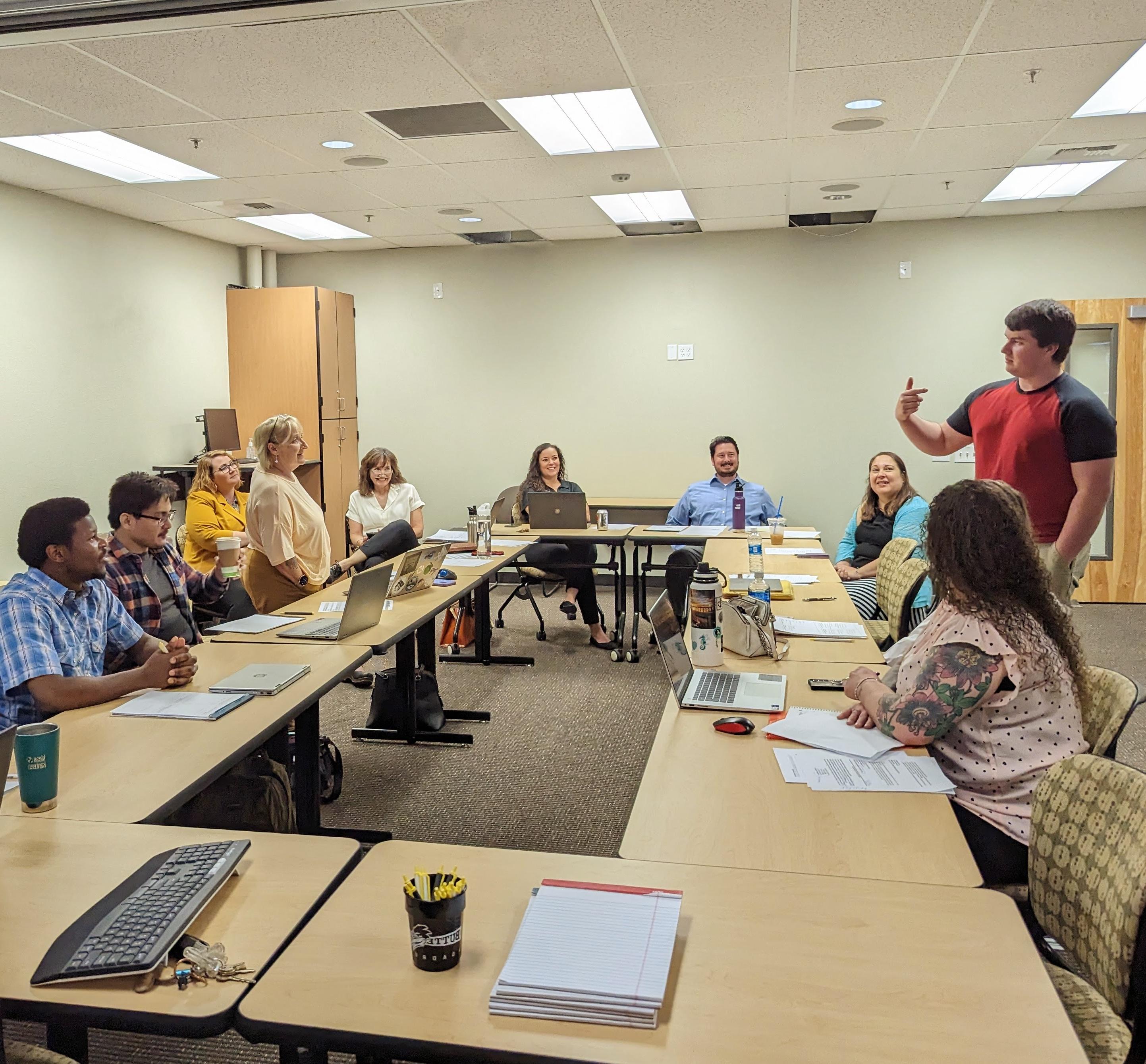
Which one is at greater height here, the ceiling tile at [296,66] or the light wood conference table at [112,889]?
the ceiling tile at [296,66]

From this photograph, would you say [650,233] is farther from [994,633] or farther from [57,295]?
[994,633]

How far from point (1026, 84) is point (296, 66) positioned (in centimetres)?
309

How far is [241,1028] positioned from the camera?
1191mm

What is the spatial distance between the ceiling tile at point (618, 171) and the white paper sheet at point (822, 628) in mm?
3032

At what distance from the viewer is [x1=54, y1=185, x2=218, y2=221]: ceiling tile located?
607 cm

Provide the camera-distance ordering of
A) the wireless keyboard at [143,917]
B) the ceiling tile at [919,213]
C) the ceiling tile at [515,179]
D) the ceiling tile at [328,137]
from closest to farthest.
A: 1. the wireless keyboard at [143,917]
2. the ceiling tile at [328,137]
3. the ceiling tile at [515,179]
4. the ceiling tile at [919,213]

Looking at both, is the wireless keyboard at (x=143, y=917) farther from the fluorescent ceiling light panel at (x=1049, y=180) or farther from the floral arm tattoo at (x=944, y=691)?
the fluorescent ceiling light panel at (x=1049, y=180)

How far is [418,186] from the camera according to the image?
604cm

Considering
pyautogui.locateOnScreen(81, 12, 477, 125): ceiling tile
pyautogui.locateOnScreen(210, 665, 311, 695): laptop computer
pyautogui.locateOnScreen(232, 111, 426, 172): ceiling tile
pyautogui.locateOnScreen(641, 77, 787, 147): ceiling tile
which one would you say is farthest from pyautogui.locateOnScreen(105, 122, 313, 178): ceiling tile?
pyautogui.locateOnScreen(210, 665, 311, 695): laptop computer

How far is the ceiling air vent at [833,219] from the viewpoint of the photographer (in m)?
7.23

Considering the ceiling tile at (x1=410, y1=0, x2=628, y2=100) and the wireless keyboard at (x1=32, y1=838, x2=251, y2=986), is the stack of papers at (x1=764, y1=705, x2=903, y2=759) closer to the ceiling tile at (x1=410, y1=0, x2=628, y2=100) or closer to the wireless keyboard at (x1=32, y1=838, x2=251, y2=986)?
the wireless keyboard at (x1=32, y1=838, x2=251, y2=986)

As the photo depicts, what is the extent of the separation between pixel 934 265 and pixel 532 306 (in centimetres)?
A: 324

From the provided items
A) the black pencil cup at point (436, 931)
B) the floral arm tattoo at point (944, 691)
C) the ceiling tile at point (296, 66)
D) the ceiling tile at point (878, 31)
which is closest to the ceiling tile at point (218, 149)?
the ceiling tile at point (296, 66)

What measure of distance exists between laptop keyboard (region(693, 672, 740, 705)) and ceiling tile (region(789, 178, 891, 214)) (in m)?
4.40
